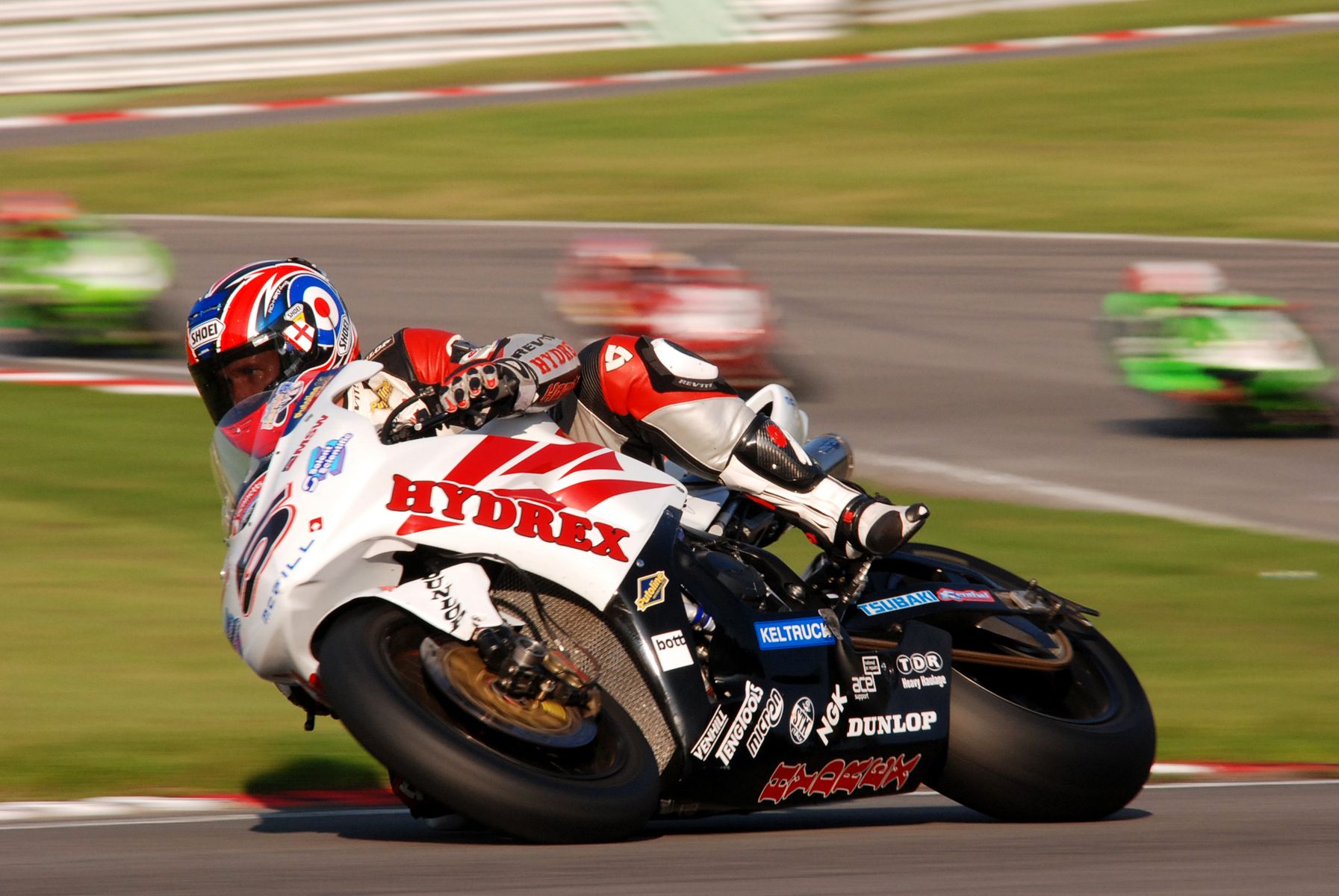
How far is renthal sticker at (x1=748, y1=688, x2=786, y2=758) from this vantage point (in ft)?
A: 14.3

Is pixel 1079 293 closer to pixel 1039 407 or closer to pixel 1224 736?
pixel 1039 407

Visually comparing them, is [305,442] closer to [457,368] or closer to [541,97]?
[457,368]

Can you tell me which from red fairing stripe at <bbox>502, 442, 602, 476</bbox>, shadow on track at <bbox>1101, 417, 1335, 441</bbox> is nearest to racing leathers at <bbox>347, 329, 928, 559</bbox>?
red fairing stripe at <bbox>502, 442, 602, 476</bbox>

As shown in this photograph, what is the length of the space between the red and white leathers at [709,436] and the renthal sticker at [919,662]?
275 millimetres

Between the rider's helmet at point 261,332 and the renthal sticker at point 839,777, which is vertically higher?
the rider's helmet at point 261,332

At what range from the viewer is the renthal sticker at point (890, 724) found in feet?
15.0

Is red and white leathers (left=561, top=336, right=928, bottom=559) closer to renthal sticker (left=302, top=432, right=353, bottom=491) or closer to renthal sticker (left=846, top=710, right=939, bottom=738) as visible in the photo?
renthal sticker (left=846, top=710, right=939, bottom=738)

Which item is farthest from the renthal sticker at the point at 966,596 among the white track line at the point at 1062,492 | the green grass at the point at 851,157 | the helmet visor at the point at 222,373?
the green grass at the point at 851,157

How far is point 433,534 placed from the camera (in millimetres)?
4016

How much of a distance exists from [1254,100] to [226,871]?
22.0 meters

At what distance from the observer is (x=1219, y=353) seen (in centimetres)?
1262

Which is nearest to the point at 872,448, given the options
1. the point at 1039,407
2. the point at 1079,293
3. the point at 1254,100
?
the point at 1039,407

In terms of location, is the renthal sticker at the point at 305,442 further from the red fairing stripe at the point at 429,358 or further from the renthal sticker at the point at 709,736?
the renthal sticker at the point at 709,736

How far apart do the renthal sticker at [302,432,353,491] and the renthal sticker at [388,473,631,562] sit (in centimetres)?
11
